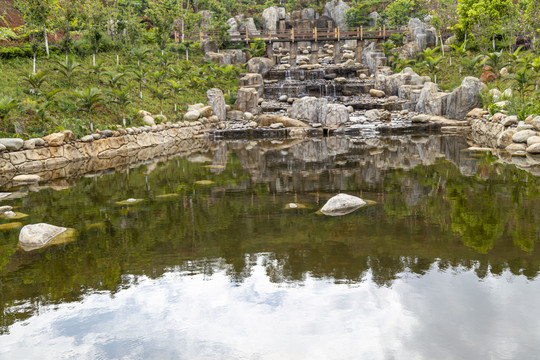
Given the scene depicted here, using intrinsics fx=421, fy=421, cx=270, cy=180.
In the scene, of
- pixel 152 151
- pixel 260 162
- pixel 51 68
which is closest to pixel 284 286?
pixel 260 162

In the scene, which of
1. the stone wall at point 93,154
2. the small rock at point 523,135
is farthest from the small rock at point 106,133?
the small rock at point 523,135

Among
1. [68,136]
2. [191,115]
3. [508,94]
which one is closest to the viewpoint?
[68,136]

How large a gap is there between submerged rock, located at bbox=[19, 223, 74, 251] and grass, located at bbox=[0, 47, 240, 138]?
31.3 ft

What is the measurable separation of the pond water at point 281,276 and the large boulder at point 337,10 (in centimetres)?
4724

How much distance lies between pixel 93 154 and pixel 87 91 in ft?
8.48

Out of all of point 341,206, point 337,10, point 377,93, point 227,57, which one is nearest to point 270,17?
point 337,10

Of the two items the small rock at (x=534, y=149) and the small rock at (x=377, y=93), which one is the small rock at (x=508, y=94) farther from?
the small rock at (x=377, y=93)

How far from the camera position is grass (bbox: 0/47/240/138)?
15.6 meters

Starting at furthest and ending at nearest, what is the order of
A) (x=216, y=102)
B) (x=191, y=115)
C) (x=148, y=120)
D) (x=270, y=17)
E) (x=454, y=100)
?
(x=270, y=17) → (x=216, y=102) → (x=191, y=115) → (x=454, y=100) → (x=148, y=120)

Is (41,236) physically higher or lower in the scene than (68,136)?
lower

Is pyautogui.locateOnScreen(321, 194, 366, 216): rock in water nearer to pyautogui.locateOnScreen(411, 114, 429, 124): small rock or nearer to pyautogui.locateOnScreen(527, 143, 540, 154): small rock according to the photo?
pyautogui.locateOnScreen(527, 143, 540, 154): small rock

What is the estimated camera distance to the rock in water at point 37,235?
6254 millimetres

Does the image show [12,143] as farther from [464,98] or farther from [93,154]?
[464,98]

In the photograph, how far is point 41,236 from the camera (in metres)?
6.41
